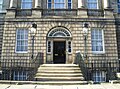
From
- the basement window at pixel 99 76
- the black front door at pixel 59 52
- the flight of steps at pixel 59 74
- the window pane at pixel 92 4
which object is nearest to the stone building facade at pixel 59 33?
the black front door at pixel 59 52

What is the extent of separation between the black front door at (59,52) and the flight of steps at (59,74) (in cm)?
268

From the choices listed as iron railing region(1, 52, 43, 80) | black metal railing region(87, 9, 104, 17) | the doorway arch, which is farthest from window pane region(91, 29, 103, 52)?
iron railing region(1, 52, 43, 80)

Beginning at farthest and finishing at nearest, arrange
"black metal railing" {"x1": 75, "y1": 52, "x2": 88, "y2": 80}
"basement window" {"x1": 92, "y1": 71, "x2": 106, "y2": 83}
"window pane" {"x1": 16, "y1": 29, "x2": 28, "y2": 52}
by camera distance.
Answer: "window pane" {"x1": 16, "y1": 29, "x2": 28, "y2": 52}
"basement window" {"x1": 92, "y1": 71, "x2": 106, "y2": 83}
"black metal railing" {"x1": 75, "y1": 52, "x2": 88, "y2": 80}

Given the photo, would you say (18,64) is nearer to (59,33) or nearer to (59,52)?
Result: (59,52)

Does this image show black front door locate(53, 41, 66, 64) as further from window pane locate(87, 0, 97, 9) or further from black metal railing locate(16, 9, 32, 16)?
window pane locate(87, 0, 97, 9)

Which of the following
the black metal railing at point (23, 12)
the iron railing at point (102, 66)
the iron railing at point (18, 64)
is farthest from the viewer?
the black metal railing at point (23, 12)

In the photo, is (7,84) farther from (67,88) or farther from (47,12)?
(47,12)

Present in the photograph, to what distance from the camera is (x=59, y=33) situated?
55.8 ft

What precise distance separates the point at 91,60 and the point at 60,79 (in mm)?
4885

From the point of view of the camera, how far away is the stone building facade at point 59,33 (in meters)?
16.3

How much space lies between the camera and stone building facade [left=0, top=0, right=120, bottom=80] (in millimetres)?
16266

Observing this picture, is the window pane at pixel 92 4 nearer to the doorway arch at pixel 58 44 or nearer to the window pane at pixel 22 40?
the doorway arch at pixel 58 44

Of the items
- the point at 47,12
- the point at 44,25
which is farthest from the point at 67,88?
the point at 47,12

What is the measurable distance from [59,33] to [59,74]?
5186mm
